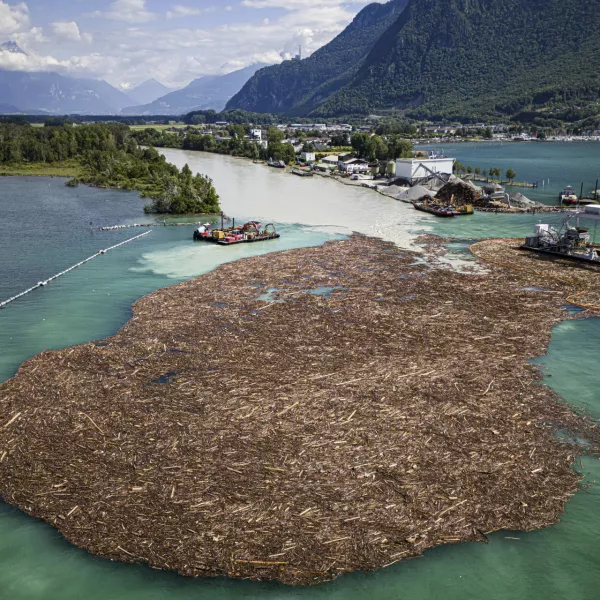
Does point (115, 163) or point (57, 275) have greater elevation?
point (115, 163)

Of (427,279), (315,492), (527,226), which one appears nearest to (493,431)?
(315,492)

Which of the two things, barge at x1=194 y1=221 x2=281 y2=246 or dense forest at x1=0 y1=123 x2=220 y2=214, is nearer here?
barge at x1=194 y1=221 x2=281 y2=246

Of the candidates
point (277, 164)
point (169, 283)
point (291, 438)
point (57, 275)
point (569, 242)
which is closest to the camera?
point (291, 438)

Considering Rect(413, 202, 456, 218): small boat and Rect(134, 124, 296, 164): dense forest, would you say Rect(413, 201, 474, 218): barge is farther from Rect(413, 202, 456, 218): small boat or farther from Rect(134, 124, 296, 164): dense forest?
Rect(134, 124, 296, 164): dense forest

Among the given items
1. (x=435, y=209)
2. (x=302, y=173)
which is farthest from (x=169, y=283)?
(x=302, y=173)

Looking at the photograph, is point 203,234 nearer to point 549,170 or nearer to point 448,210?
point 448,210

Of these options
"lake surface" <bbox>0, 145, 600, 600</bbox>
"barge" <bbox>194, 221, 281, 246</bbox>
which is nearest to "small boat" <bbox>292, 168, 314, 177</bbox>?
"lake surface" <bbox>0, 145, 600, 600</bbox>
